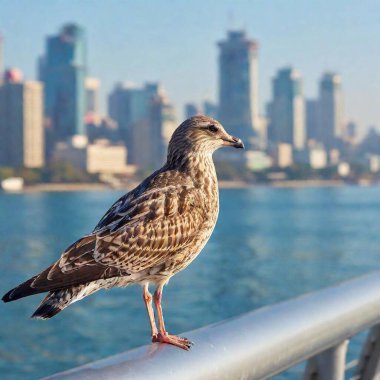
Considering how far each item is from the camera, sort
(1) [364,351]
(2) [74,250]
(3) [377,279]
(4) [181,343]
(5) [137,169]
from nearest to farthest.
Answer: (4) [181,343] → (2) [74,250] → (3) [377,279] → (1) [364,351] → (5) [137,169]

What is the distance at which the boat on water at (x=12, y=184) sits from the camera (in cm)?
13438

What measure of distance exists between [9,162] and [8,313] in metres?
117

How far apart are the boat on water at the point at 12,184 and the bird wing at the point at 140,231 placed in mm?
134475

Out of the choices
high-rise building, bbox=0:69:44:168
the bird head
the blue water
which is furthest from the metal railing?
high-rise building, bbox=0:69:44:168

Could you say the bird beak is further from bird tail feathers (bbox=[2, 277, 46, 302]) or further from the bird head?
bird tail feathers (bbox=[2, 277, 46, 302])

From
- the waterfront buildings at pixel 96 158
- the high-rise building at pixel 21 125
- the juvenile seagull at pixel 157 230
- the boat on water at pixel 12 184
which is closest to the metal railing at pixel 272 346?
the juvenile seagull at pixel 157 230

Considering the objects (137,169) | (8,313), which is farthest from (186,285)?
(137,169)

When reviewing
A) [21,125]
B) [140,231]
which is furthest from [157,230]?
[21,125]

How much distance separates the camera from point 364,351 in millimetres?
2373

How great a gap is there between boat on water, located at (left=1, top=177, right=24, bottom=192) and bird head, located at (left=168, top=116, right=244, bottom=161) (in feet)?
441

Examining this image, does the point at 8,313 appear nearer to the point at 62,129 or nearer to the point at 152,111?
the point at 152,111

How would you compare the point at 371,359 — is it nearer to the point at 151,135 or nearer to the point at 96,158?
the point at 96,158

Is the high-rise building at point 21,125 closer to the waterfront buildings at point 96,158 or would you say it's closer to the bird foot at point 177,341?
the waterfront buildings at point 96,158

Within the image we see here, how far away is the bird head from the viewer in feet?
7.36
